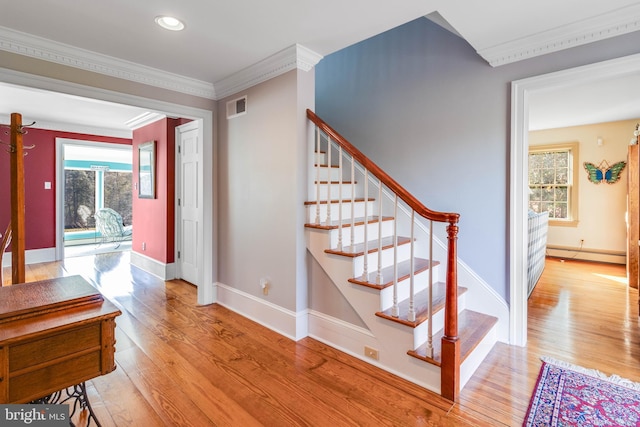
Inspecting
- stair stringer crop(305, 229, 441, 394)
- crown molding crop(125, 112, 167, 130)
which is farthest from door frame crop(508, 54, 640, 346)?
crown molding crop(125, 112, 167, 130)

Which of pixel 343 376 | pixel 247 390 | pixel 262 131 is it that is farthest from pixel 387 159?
pixel 247 390

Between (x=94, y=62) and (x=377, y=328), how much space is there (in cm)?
308

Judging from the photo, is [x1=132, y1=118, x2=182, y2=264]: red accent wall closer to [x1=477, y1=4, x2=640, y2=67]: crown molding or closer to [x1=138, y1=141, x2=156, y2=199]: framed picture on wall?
[x1=138, y1=141, x2=156, y2=199]: framed picture on wall

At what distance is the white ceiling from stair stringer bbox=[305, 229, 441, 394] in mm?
1518

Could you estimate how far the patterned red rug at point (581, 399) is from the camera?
1.71m

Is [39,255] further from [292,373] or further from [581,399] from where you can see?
[581,399]

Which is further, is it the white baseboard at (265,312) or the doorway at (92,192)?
the doorway at (92,192)

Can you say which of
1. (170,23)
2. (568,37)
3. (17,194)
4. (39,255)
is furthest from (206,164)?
(39,255)

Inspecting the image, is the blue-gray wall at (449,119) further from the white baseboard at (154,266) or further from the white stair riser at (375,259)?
the white baseboard at (154,266)

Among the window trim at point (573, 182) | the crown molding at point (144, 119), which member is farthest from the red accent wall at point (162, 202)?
the window trim at point (573, 182)

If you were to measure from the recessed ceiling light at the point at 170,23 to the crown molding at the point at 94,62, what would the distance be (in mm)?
837

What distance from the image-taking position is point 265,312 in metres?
2.97

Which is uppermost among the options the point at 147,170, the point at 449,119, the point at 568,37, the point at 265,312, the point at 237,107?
the point at 568,37

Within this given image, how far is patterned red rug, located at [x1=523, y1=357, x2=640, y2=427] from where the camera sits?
5.62ft
